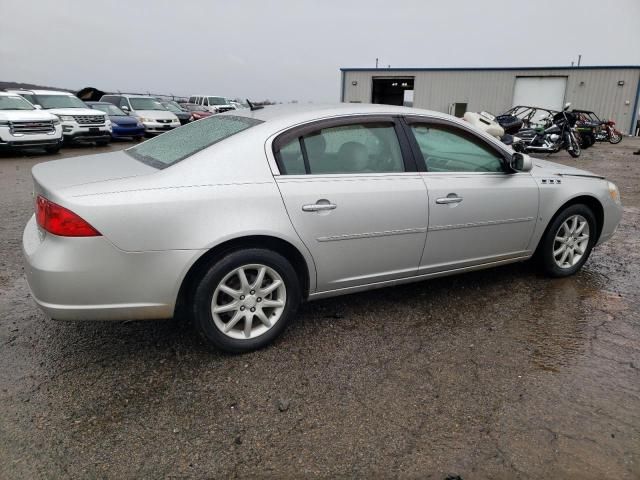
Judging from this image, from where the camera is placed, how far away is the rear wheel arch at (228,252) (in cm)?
283

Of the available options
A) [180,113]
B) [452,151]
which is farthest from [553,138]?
[180,113]

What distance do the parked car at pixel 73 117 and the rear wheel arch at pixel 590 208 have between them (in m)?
14.3

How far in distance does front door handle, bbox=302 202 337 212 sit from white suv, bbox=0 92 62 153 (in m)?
12.2

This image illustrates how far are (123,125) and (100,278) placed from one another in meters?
16.0

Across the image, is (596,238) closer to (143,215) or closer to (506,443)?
(506,443)

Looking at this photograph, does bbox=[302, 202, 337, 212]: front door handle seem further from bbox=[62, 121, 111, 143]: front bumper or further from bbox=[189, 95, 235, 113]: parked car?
bbox=[189, 95, 235, 113]: parked car

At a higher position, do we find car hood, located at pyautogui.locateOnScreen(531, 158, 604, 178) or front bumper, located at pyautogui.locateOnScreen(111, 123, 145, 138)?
car hood, located at pyautogui.locateOnScreen(531, 158, 604, 178)

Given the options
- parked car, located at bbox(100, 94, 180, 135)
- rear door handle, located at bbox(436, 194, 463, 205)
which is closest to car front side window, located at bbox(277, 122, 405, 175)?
rear door handle, located at bbox(436, 194, 463, 205)

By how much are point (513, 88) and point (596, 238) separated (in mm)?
28150

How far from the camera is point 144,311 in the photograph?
9.05ft

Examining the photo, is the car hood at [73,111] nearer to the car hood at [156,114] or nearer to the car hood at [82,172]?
the car hood at [156,114]

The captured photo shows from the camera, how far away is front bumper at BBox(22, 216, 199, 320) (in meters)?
2.55

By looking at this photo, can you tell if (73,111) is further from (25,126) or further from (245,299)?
(245,299)

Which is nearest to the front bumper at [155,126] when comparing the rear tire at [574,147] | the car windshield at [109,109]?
the car windshield at [109,109]
